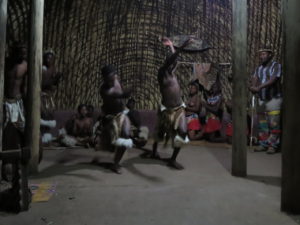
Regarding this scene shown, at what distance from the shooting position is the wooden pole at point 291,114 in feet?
9.43

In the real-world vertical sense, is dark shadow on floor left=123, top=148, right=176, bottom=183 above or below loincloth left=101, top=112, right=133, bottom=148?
below

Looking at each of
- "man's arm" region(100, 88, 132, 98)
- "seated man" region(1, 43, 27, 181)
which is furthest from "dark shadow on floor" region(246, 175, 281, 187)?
"seated man" region(1, 43, 27, 181)

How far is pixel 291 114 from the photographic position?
2.89 metres

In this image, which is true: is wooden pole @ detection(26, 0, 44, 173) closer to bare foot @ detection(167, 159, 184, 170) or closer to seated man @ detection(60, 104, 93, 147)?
bare foot @ detection(167, 159, 184, 170)

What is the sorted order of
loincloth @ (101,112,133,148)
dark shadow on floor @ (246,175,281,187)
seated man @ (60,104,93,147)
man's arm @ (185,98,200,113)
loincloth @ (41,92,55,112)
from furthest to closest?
man's arm @ (185,98,200,113) < seated man @ (60,104,93,147) < loincloth @ (41,92,55,112) < loincloth @ (101,112,133,148) < dark shadow on floor @ (246,175,281,187)

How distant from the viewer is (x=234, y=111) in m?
4.31

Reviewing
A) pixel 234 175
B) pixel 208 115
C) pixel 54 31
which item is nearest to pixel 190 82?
pixel 208 115

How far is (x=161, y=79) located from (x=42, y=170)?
2126 millimetres

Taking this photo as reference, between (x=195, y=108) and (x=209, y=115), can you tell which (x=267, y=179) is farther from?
(x=195, y=108)

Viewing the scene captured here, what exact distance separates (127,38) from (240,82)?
15.4ft

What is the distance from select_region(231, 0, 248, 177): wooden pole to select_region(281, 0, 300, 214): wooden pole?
132cm

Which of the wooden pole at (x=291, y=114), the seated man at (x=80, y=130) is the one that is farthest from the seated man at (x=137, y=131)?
the wooden pole at (x=291, y=114)

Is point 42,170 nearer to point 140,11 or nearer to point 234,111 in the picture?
point 234,111

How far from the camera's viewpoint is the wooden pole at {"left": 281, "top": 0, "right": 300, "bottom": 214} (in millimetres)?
2875
